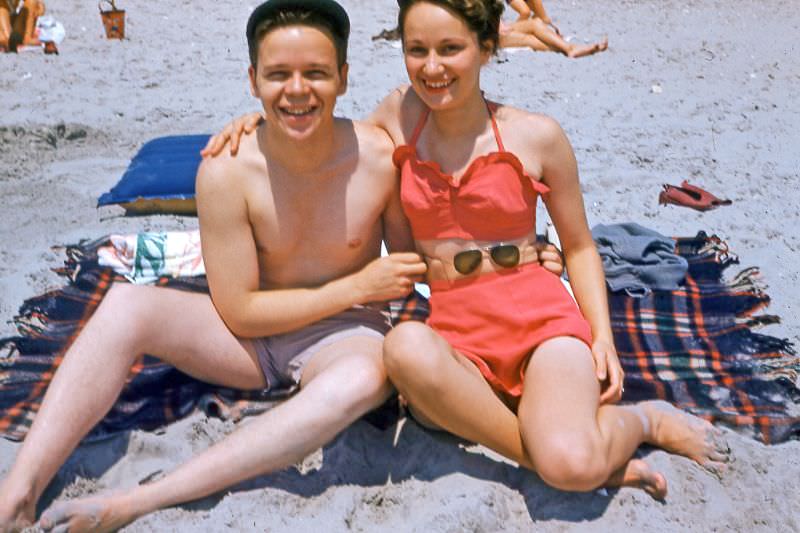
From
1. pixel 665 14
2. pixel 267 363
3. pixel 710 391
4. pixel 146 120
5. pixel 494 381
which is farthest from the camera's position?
pixel 665 14

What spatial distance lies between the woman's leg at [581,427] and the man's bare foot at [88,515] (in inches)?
43.3

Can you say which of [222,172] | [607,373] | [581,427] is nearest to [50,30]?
[222,172]

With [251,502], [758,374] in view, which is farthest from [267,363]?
[758,374]

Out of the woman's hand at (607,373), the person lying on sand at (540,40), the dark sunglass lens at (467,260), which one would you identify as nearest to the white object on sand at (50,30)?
the person lying on sand at (540,40)

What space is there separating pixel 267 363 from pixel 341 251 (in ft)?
1.44

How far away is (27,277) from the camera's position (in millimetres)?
3646

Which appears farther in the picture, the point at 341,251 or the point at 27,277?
the point at 27,277

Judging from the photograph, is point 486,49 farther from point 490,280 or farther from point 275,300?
point 275,300

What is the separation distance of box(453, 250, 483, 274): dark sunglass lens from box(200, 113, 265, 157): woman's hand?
2.47ft

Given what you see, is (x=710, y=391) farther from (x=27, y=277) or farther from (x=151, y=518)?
(x=27, y=277)

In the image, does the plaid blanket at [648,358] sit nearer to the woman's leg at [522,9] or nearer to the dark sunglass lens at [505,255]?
the dark sunglass lens at [505,255]

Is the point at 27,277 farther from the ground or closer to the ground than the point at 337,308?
closer to the ground

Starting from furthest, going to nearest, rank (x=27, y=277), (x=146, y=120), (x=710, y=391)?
(x=146, y=120), (x=27, y=277), (x=710, y=391)

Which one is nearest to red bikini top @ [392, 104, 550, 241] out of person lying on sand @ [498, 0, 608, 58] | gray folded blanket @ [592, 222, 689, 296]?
gray folded blanket @ [592, 222, 689, 296]
